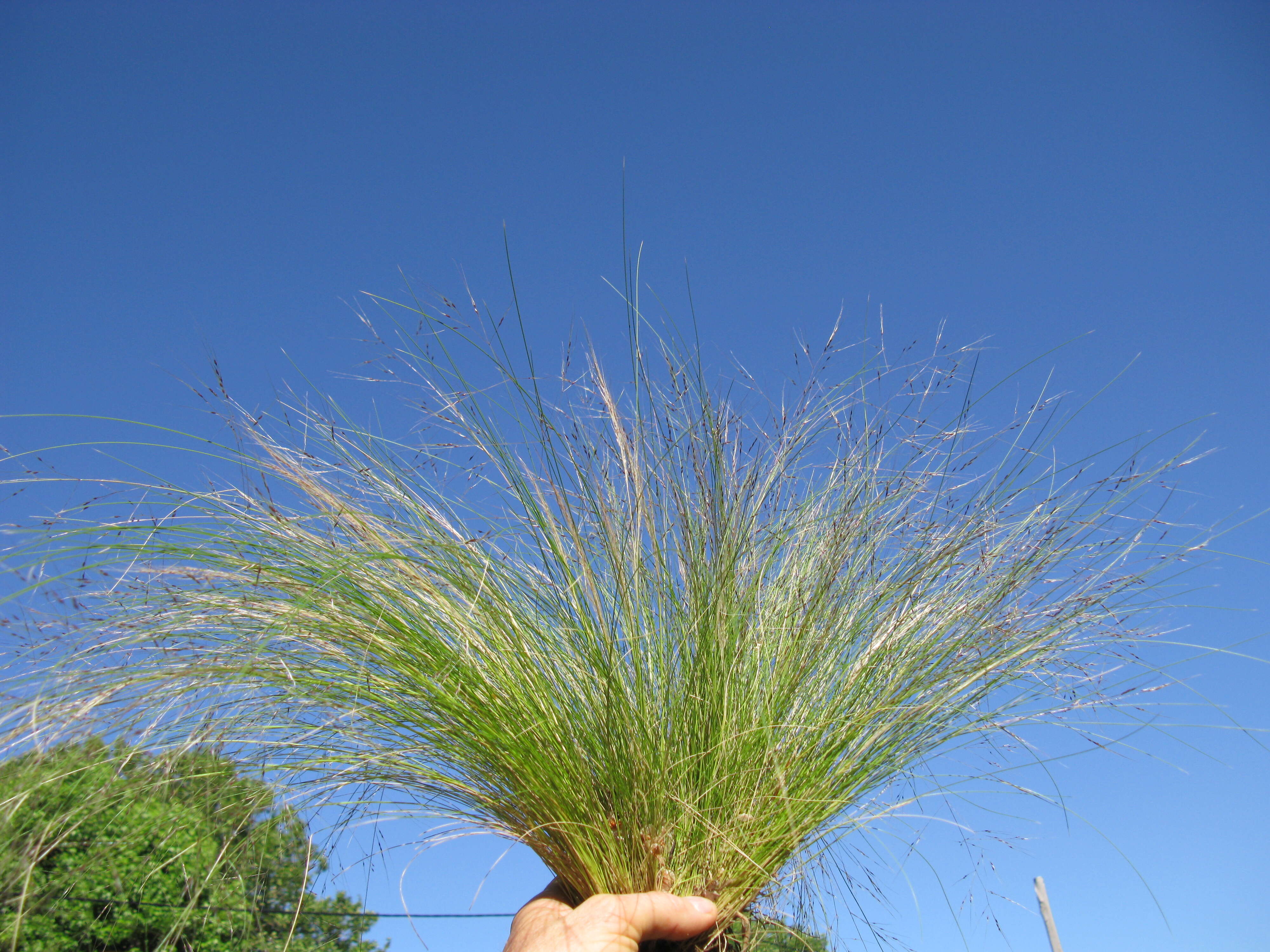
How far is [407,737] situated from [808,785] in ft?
1.93

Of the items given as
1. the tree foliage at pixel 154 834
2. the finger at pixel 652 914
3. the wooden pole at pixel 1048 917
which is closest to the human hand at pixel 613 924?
the finger at pixel 652 914

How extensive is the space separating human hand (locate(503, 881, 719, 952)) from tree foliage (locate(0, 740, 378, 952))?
0.29 meters

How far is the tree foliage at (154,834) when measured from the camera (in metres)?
0.96

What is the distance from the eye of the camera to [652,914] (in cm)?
98

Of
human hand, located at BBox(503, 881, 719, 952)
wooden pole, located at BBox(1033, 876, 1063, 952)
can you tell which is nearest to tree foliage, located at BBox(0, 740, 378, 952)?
human hand, located at BBox(503, 881, 719, 952)

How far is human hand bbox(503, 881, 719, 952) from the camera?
0.94 m

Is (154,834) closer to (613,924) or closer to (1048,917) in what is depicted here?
(613,924)

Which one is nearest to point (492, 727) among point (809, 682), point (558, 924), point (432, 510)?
point (558, 924)

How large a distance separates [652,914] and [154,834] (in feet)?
2.55

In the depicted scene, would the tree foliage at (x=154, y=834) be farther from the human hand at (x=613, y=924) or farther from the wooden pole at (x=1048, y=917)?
the wooden pole at (x=1048, y=917)

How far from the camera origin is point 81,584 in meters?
1.16

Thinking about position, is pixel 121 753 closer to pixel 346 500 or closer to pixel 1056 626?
pixel 346 500

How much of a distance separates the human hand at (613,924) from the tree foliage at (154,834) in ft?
0.94

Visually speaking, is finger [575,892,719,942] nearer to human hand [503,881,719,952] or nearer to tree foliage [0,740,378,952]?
human hand [503,881,719,952]
